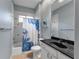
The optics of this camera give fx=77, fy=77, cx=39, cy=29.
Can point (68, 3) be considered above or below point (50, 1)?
below

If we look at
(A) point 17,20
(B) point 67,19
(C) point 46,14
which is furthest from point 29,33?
(B) point 67,19

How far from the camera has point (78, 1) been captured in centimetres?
71

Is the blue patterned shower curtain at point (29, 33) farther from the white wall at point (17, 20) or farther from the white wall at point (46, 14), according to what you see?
the white wall at point (46, 14)

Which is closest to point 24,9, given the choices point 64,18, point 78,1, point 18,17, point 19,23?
point 18,17

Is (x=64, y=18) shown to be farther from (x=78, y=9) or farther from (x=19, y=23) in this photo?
(x=19, y=23)

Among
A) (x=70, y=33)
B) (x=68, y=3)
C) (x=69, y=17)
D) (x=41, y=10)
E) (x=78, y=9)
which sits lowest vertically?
(x=70, y=33)

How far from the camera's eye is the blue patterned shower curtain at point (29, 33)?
394 centimetres

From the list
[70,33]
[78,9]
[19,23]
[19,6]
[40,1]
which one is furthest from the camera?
[19,6]

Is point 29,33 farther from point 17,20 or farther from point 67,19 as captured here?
point 67,19

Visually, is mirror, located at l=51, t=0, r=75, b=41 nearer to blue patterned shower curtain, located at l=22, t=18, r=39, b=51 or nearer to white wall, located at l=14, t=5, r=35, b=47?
blue patterned shower curtain, located at l=22, t=18, r=39, b=51

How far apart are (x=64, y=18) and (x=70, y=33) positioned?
1.58ft

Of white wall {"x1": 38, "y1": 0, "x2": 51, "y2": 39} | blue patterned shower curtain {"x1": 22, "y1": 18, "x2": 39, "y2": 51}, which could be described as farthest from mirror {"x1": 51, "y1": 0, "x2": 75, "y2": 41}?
blue patterned shower curtain {"x1": 22, "y1": 18, "x2": 39, "y2": 51}

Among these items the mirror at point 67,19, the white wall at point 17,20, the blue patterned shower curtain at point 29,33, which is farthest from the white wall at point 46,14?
the white wall at point 17,20

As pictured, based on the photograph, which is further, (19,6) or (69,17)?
Answer: (19,6)
